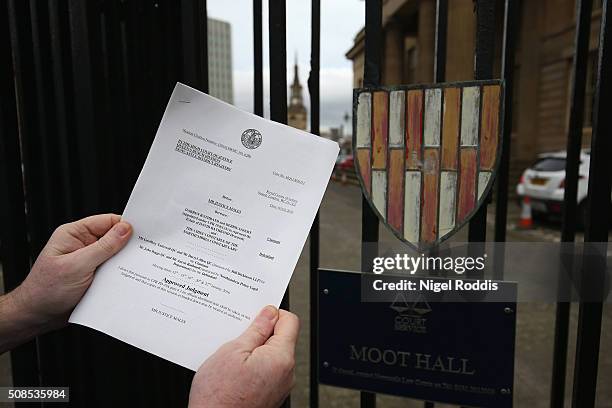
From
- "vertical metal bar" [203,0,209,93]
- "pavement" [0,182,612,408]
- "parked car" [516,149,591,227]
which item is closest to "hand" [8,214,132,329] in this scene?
"vertical metal bar" [203,0,209,93]

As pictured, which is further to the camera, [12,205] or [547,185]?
[547,185]

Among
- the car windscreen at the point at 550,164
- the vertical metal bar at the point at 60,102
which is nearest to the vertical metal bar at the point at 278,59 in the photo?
the vertical metal bar at the point at 60,102

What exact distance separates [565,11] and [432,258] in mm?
16610

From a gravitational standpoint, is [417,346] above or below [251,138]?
below

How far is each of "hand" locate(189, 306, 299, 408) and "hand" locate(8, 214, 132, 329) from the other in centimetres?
35

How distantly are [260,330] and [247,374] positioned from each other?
0.10m

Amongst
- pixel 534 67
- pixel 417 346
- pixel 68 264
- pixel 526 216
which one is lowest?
pixel 526 216

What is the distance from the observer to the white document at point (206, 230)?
96 cm

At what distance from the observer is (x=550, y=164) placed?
24.6 feet

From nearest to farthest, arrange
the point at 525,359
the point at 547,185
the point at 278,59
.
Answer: the point at 278,59, the point at 525,359, the point at 547,185

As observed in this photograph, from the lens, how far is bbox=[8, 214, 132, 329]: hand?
0.99m

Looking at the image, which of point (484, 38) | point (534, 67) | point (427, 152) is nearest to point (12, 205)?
point (427, 152)

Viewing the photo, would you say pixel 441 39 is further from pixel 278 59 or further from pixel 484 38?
pixel 278 59

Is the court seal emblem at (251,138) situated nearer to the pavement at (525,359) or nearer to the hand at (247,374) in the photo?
the hand at (247,374)
